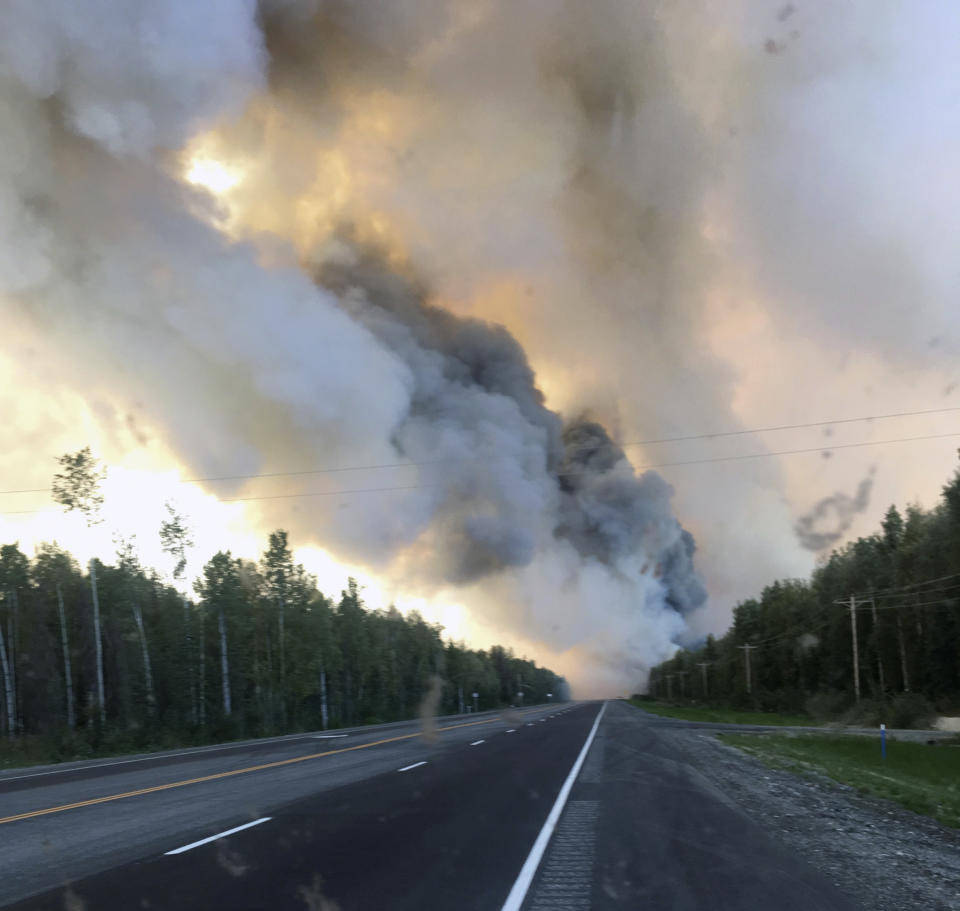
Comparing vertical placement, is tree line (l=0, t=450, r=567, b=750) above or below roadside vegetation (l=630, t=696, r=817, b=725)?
above

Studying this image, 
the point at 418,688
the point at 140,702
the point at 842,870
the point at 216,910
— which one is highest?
the point at 216,910

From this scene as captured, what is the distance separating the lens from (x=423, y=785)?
54.4ft

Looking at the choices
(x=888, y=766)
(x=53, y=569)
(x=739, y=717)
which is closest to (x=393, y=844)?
(x=888, y=766)

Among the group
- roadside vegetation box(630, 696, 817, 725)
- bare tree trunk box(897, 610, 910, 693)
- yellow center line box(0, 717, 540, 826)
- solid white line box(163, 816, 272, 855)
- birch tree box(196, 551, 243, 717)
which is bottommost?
roadside vegetation box(630, 696, 817, 725)

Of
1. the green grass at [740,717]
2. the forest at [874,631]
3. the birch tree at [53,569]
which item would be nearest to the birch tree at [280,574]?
the birch tree at [53,569]

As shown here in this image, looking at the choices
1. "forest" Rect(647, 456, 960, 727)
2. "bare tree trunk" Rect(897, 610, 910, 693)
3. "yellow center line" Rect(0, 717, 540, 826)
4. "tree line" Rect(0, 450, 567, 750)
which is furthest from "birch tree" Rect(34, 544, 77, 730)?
"bare tree trunk" Rect(897, 610, 910, 693)

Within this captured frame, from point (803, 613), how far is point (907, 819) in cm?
9960

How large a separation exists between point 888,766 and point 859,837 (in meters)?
17.0

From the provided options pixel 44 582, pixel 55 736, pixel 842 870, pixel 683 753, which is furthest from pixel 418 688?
pixel 842 870

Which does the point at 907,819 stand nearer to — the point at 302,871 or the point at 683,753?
the point at 302,871

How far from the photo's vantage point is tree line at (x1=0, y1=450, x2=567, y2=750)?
2254 inches

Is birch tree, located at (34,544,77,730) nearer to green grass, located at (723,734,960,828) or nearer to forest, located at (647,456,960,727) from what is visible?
green grass, located at (723,734,960,828)

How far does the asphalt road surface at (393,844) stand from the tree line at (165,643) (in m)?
31.7

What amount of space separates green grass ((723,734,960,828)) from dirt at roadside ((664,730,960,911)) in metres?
0.67
